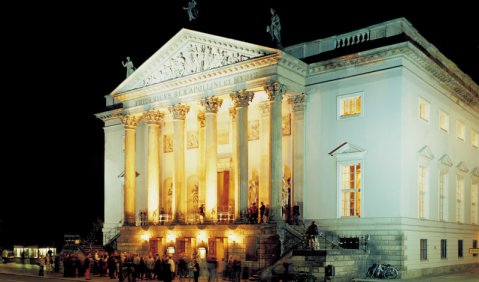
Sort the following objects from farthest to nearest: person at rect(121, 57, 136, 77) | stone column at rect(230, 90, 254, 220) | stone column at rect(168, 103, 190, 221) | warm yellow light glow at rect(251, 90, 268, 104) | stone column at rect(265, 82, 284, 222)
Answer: person at rect(121, 57, 136, 77) → stone column at rect(168, 103, 190, 221) → warm yellow light glow at rect(251, 90, 268, 104) → stone column at rect(230, 90, 254, 220) → stone column at rect(265, 82, 284, 222)

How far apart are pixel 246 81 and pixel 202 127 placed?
22.3 feet

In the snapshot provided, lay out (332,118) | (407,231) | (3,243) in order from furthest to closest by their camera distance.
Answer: (3,243) < (332,118) < (407,231)

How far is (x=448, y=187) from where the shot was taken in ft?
122

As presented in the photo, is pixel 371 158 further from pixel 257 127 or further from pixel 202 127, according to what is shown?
pixel 202 127

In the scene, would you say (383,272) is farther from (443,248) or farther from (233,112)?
(233,112)

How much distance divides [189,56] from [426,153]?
16.3 m

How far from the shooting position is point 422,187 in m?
34.2

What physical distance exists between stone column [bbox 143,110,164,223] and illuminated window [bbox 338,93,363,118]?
1305 cm

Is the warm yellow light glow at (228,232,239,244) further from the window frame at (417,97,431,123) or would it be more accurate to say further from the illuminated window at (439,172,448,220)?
the illuminated window at (439,172,448,220)

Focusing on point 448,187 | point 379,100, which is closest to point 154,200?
point 379,100

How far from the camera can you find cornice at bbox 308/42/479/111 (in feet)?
105

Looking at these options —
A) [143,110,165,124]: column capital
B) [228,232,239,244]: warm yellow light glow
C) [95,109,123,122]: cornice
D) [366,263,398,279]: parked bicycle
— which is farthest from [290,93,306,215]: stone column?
[95,109,123,122]: cornice

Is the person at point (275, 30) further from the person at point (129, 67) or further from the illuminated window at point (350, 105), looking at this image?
the person at point (129, 67)

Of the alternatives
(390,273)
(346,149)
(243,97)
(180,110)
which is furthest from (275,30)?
(390,273)
